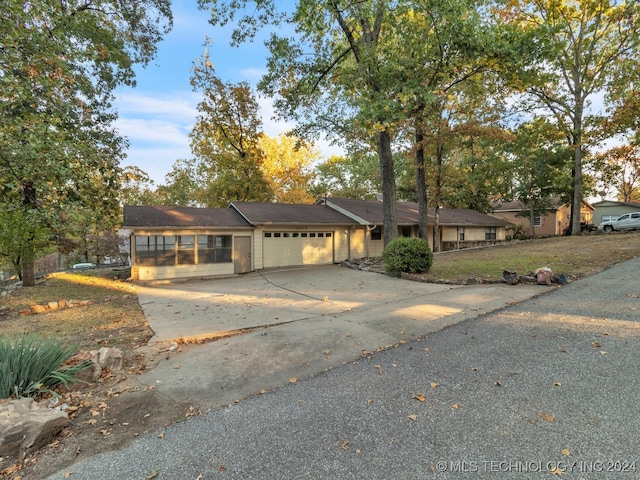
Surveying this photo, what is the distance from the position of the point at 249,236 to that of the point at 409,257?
7953 millimetres

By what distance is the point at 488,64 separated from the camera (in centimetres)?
1001

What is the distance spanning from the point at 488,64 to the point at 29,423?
42.5ft

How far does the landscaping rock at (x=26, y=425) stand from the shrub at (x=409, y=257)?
9.89 meters

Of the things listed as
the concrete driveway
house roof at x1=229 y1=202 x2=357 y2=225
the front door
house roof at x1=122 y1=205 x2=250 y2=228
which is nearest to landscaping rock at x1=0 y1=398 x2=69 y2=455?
the concrete driveway

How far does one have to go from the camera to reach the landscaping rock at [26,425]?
2.59 meters

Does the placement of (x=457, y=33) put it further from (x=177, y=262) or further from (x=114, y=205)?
(x=177, y=262)

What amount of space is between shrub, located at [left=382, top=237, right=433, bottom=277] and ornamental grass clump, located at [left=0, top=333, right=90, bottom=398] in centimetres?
939

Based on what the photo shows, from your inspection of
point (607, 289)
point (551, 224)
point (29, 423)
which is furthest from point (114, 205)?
point (551, 224)

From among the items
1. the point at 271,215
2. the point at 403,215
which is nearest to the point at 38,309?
the point at 271,215

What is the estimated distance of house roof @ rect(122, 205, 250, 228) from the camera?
13.3 m

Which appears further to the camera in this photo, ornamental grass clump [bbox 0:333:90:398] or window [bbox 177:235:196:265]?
window [bbox 177:235:196:265]

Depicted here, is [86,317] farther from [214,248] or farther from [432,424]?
[432,424]

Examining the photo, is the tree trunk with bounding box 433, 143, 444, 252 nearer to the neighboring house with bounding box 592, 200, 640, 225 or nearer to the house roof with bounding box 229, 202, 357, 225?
the house roof with bounding box 229, 202, 357, 225

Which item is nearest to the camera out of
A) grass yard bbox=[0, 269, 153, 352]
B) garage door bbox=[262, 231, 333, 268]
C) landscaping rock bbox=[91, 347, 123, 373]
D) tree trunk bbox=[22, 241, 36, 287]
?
landscaping rock bbox=[91, 347, 123, 373]
